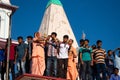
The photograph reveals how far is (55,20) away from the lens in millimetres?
41312

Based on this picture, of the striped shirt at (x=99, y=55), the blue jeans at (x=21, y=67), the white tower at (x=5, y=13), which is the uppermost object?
the white tower at (x=5, y=13)

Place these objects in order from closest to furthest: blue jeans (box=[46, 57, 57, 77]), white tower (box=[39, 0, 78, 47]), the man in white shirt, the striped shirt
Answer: blue jeans (box=[46, 57, 57, 77]) < the man in white shirt < the striped shirt < white tower (box=[39, 0, 78, 47])

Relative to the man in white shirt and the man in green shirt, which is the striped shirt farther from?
the man in white shirt

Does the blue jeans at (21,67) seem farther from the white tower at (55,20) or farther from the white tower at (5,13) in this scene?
the white tower at (55,20)

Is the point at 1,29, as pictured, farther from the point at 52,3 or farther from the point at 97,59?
the point at 97,59

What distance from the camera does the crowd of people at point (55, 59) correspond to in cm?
1628

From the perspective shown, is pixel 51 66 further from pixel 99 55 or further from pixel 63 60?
pixel 99 55

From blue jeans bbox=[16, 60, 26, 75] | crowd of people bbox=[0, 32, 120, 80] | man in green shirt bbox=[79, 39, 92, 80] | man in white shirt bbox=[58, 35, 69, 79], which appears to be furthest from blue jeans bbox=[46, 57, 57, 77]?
man in green shirt bbox=[79, 39, 92, 80]

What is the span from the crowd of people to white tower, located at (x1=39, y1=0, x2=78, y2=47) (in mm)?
22521

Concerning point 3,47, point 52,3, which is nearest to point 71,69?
point 3,47

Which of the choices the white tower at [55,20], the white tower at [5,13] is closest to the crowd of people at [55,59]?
the white tower at [5,13]

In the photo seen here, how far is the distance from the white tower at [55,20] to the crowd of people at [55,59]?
22.5 m

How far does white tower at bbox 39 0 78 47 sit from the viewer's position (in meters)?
40.1

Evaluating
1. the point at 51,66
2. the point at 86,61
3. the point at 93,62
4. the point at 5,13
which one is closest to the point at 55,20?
the point at 5,13
